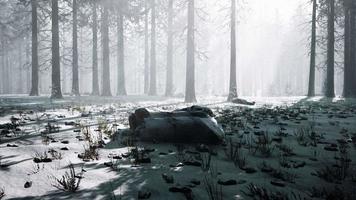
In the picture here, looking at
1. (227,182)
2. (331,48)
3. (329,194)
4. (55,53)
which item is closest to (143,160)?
(227,182)

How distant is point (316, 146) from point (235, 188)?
2401 mm

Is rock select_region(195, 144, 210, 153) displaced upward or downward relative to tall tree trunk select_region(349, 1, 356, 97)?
downward


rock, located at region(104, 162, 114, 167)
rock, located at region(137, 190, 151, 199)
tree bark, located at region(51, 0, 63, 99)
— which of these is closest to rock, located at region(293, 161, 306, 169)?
rock, located at region(137, 190, 151, 199)

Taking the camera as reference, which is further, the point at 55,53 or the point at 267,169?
the point at 55,53

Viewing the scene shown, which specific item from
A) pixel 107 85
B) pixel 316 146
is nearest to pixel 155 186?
pixel 316 146

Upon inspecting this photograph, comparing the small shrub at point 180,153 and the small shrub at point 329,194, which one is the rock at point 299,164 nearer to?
the small shrub at point 329,194

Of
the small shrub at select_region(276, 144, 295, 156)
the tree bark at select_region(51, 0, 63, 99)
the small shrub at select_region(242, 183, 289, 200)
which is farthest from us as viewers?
the tree bark at select_region(51, 0, 63, 99)

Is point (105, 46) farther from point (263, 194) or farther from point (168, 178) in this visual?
point (263, 194)

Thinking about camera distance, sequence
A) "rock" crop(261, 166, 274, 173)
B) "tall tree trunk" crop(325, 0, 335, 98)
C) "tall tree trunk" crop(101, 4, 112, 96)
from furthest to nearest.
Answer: "tall tree trunk" crop(101, 4, 112, 96) → "tall tree trunk" crop(325, 0, 335, 98) → "rock" crop(261, 166, 274, 173)

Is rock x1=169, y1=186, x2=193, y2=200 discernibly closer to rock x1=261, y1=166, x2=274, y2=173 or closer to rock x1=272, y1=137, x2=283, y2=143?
rock x1=261, y1=166, x2=274, y2=173

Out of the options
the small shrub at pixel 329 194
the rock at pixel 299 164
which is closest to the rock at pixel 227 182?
the small shrub at pixel 329 194

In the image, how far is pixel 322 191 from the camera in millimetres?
2607

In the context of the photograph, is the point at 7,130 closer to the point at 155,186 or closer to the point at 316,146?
the point at 155,186

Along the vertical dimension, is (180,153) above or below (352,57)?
below
